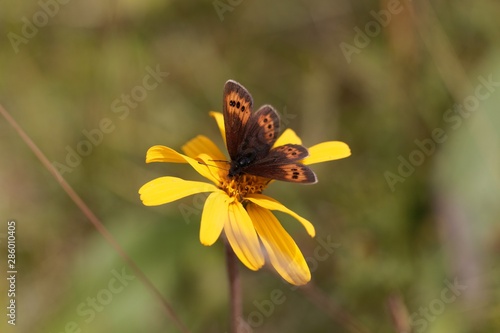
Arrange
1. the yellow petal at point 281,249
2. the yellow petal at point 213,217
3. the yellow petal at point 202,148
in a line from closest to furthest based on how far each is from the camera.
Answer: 1. the yellow petal at point 213,217
2. the yellow petal at point 281,249
3. the yellow petal at point 202,148

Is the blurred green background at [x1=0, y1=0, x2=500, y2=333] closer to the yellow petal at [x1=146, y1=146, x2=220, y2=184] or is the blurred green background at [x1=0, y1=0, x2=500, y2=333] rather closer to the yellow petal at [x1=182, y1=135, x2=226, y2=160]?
the yellow petal at [x1=182, y1=135, x2=226, y2=160]

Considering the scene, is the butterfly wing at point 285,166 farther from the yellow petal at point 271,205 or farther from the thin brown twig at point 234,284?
the thin brown twig at point 234,284

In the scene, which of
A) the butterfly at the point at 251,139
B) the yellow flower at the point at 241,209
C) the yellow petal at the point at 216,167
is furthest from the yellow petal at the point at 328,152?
the yellow petal at the point at 216,167

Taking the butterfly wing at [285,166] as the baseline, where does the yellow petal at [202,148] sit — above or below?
above

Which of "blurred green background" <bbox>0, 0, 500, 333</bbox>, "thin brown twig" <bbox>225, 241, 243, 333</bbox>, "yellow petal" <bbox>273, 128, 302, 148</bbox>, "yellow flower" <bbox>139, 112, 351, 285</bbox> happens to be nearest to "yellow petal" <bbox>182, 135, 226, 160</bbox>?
"yellow flower" <bbox>139, 112, 351, 285</bbox>

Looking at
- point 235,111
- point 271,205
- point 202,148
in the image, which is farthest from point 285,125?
point 271,205

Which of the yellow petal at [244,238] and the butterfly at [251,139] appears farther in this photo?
the butterfly at [251,139]

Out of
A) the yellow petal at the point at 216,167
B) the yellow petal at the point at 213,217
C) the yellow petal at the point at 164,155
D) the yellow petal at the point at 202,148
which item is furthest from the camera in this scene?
the yellow petal at the point at 202,148
